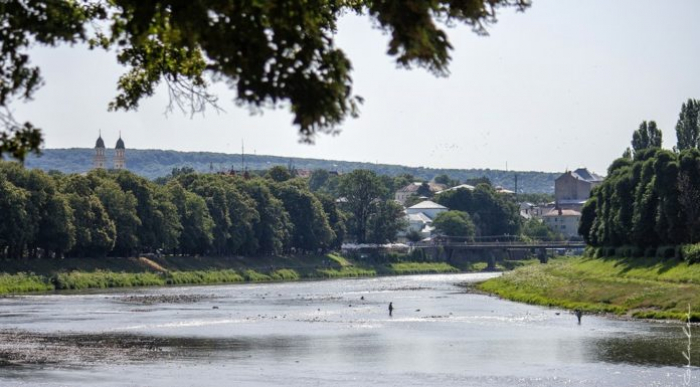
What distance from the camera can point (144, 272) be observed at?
15375 centimetres

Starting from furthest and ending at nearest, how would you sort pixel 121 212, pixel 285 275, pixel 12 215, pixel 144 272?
pixel 285 275
pixel 144 272
pixel 121 212
pixel 12 215

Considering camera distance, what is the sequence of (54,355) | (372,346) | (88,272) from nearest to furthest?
1. (54,355)
2. (372,346)
3. (88,272)

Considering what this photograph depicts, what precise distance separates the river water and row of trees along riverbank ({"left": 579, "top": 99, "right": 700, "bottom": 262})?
638 inches

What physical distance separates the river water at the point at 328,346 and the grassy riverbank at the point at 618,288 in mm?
3317

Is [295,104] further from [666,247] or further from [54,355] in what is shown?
[666,247]

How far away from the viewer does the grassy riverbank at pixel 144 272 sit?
129750 mm

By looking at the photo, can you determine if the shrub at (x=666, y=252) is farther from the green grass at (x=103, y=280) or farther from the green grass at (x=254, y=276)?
the green grass at (x=254, y=276)

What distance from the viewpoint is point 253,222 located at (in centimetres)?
18912

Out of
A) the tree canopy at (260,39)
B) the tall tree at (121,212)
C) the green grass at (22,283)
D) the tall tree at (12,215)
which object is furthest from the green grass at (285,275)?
the tree canopy at (260,39)

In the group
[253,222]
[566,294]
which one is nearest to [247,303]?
[566,294]

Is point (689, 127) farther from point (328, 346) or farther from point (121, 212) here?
point (328, 346)

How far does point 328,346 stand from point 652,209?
194ft

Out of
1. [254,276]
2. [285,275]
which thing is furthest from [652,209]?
[285,275]

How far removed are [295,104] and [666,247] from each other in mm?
95790
